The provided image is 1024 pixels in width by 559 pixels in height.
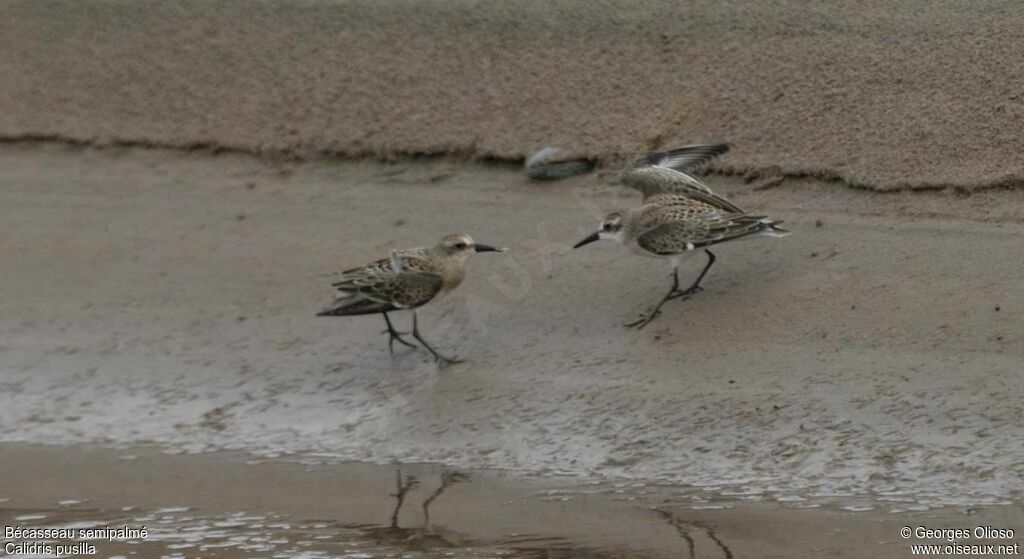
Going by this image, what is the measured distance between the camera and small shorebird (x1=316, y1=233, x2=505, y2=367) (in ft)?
26.7

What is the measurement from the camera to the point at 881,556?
6070mm

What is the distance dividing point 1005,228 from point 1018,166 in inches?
17.0

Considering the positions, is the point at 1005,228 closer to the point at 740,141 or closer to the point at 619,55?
the point at 740,141

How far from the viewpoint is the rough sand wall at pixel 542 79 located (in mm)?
9055

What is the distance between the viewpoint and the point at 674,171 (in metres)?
8.74

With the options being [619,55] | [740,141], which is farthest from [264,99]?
[740,141]

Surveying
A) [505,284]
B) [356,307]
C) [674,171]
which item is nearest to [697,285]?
[674,171]

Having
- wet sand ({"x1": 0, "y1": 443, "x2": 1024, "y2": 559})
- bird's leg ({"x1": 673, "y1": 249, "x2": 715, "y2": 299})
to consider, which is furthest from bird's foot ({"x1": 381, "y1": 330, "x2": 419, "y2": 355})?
bird's leg ({"x1": 673, "y1": 249, "x2": 715, "y2": 299})

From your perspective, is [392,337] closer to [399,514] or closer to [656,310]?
[656,310]

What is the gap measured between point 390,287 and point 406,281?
0.28 ft

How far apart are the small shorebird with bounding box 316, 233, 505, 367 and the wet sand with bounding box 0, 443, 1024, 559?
2.93ft

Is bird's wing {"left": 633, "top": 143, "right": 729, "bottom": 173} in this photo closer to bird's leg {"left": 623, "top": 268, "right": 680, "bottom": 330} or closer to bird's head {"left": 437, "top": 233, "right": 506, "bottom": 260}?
bird's leg {"left": 623, "top": 268, "right": 680, "bottom": 330}

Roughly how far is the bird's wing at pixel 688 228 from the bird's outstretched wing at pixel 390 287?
3.54 ft

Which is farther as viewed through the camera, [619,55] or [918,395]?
[619,55]
